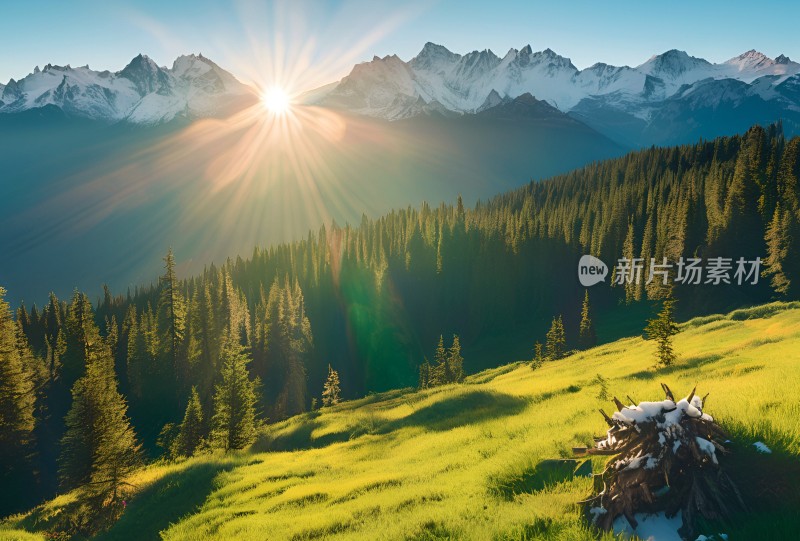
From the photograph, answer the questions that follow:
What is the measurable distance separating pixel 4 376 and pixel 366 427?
36722 mm

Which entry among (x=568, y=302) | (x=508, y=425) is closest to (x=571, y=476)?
(x=508, y=425)

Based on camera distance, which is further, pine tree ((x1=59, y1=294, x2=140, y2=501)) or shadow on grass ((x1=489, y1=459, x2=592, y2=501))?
pine tree ((x1=59, y1=294, x2=140, y2=501))

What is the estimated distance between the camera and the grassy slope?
7.55 m

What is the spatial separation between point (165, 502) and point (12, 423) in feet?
117

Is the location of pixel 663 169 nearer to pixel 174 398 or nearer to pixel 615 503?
A: pixel 174 398

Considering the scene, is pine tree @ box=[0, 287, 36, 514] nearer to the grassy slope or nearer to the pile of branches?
the grassy slope

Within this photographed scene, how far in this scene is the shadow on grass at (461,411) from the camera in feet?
79.9

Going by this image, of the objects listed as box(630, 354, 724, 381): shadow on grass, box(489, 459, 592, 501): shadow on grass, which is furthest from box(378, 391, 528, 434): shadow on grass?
box(489, 459, 592, 501): shadow on grass

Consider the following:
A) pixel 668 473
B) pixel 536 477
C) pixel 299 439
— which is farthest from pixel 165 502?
pixel 668 473

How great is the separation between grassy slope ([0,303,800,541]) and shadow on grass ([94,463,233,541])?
0.09 metres

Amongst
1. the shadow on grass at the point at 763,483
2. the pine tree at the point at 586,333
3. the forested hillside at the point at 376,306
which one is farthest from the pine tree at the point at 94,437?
the pine tree at the point at 586,333

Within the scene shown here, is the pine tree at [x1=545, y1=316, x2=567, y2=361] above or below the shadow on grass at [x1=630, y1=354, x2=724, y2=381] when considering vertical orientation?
below

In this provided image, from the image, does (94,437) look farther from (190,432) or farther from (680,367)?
(680,367)

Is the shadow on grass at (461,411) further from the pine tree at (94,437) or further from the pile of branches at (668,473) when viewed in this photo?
the pine tree at (94,437)
